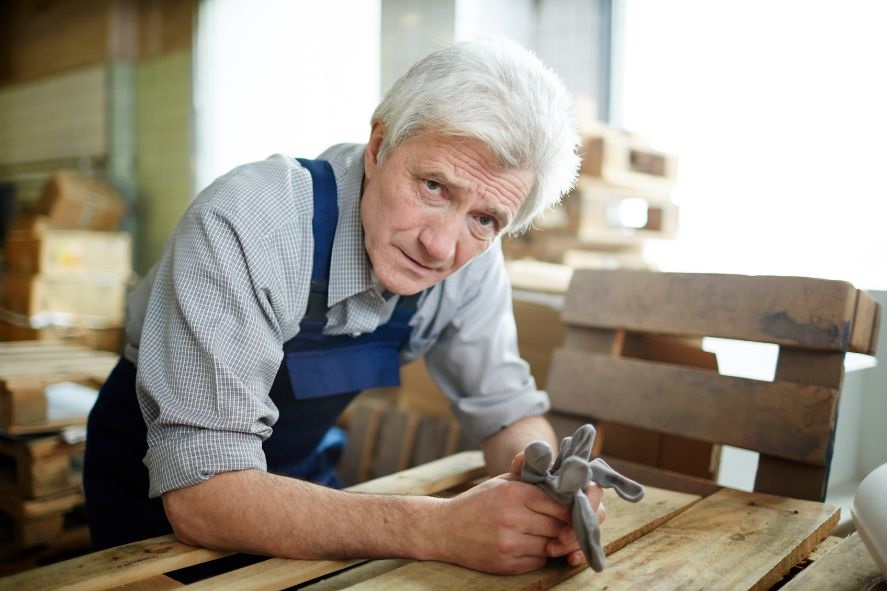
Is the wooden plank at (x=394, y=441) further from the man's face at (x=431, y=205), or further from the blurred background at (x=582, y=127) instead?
the man's face at (x=431, y=205)

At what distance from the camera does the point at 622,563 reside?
1.18 meters

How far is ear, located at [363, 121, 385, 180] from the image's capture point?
1518 mm

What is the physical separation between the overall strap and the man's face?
69mm

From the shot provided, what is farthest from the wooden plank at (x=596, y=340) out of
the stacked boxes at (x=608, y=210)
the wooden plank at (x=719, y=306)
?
the stacked boxes at (x=608, y=210)

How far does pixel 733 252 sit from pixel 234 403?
3224 mm

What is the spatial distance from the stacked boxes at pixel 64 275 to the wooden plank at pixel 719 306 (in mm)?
4832

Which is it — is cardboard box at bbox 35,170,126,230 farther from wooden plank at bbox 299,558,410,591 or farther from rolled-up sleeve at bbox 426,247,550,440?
wooden plank at bbox 299,558,410,591

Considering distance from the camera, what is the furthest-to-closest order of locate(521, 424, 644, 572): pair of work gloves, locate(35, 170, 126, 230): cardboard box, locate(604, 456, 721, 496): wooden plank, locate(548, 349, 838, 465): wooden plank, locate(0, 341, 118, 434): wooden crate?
locate(35, 170, 126, 230): cardboard box
locate(0, 341, 118, 434): wooden crate
locate(604, 456, 721, 496): wooden plank
locate(548, 349, 838, 465): wooden plank
locate(521, 424, 644, 572): pair of work gloves

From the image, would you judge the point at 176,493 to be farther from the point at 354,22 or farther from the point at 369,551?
the point at 354,22

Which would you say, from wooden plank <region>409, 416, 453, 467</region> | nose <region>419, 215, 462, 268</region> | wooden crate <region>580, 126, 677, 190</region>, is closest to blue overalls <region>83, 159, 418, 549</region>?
nose <region>419, 215, 462, 268</region>

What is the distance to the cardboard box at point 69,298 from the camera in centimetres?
551

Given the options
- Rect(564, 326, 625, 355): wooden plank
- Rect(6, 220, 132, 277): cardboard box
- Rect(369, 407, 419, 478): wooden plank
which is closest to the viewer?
Rect(564, 326, 625, 355): wooden plank

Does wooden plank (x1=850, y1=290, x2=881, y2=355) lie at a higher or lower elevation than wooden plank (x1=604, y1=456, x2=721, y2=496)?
higher

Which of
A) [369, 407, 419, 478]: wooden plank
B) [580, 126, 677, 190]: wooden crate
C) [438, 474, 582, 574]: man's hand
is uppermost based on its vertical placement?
[580, 126, 677, 190]: wooden crate
